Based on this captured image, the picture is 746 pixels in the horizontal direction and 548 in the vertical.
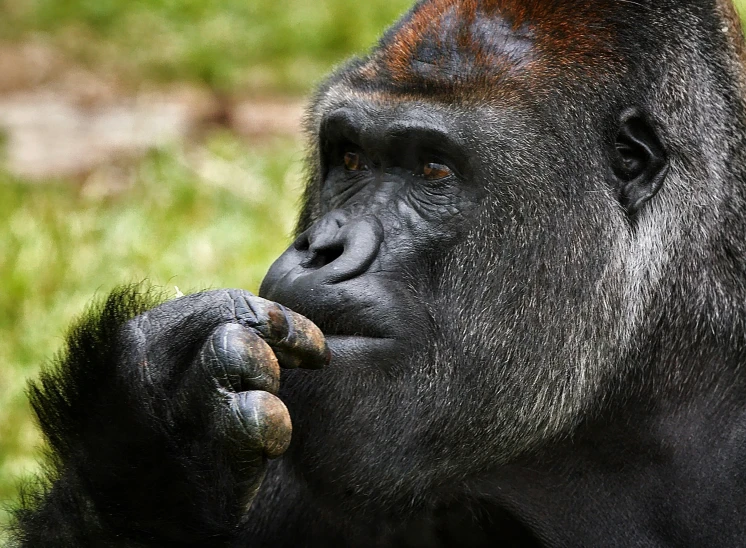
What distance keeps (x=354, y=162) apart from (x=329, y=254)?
0.58 m

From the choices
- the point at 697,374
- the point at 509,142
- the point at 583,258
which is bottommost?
the point at 697,374

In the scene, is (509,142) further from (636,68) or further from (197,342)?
(197,342)

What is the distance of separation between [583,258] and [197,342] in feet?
4.68

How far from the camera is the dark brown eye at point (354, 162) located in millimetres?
4781

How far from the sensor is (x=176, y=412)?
4145 mm

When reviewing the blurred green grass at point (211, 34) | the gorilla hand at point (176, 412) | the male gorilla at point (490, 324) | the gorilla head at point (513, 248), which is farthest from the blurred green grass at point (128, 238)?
the gorilla head at point (513, 248)

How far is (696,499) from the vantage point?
4.53 m

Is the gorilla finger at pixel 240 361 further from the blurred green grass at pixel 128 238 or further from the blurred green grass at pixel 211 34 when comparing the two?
the blurred green grass at pixel 211 34

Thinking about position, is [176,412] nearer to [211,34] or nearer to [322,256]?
[322,256]

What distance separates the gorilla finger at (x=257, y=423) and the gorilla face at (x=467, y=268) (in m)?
0.38

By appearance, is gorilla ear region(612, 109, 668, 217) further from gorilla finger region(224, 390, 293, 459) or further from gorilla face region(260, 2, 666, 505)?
gorilla finger region(224, 390, 293, 459)

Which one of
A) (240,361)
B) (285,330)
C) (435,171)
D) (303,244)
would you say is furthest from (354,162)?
(240,361)

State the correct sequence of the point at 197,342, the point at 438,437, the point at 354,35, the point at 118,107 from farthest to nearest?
the point at 354,35 → the point at 118,107 → the point at 438,437 → the point at 197,342

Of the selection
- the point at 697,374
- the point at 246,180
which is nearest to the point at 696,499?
the point at 697,374
